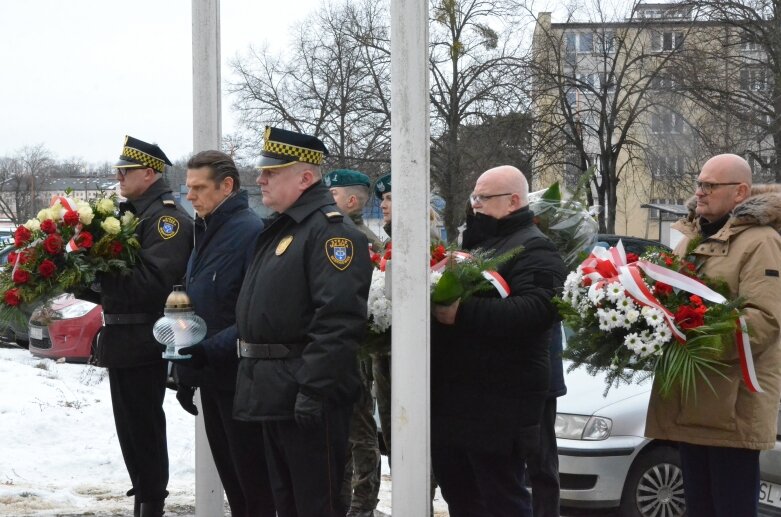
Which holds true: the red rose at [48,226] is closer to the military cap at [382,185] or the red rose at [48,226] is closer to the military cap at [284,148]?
the military cap at [284,148]

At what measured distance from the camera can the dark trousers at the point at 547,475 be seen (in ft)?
17.0

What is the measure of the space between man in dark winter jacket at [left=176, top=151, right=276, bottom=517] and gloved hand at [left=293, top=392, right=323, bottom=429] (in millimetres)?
747

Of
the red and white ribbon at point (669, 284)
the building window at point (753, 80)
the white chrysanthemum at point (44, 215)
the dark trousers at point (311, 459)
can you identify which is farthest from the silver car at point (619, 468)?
the building window at point (753, 80)

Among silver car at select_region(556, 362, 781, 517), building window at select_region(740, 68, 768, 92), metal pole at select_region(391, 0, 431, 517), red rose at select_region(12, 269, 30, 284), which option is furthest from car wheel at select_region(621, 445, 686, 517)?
building window at select_region(740, 68, 768, 92)

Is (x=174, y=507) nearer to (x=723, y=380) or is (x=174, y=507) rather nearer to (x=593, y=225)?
(x=593, y=225)

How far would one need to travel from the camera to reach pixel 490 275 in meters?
4.19

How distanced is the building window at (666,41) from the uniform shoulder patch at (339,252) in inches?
1033

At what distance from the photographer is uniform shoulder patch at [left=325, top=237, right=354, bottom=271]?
3.98m

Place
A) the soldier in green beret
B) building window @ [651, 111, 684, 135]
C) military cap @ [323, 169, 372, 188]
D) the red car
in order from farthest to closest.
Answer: building window @ [651, 111, 684, 135]
the red car
military cap @ [323, 169, 372, 188]
the soldier in green beret

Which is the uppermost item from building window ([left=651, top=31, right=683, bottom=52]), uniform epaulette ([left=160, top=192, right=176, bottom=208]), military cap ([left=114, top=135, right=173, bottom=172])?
building window ([left=651, top=31, right=683, bottom=52])

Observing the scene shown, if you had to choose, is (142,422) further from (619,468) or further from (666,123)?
(666,123)

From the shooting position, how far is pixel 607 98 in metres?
29.9

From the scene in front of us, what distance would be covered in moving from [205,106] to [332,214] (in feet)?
5.04

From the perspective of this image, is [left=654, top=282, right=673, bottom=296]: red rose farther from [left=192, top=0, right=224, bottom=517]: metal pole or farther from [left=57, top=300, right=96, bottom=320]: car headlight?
[left=57, top=300, right=96, bottom=320]: car headlight
